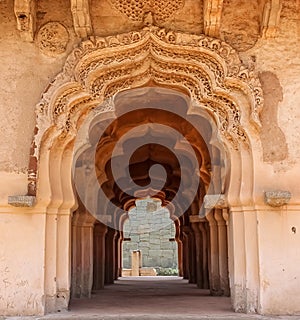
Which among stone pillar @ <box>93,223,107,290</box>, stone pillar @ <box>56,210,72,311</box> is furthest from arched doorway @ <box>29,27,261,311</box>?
stone pillar @ <box>93,223,107,290</box>

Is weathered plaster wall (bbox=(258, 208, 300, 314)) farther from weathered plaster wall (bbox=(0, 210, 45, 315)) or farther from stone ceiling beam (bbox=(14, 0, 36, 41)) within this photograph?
stone ceiling beam (bbox=(14, 0, 36, 41))

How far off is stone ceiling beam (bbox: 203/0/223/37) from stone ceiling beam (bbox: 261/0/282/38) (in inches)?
24.7

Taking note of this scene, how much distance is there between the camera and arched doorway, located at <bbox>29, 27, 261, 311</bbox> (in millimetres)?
7125

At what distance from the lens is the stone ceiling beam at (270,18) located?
23.7 ft

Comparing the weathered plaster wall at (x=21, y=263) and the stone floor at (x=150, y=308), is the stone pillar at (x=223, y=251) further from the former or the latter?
the weathered plaster wall at (x=21, y=263)

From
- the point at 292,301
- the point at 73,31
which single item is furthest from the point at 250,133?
the point at 73,31

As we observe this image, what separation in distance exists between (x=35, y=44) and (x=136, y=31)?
143 cm

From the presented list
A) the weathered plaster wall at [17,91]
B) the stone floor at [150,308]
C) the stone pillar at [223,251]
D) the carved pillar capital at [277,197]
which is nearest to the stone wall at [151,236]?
the stone pillar at [223,251]

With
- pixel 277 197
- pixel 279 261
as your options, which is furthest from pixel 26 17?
pixel 279 261

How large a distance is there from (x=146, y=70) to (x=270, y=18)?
186cm

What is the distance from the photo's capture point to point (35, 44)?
7.48 metres

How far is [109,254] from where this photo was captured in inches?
617

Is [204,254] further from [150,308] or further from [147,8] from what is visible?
[147,8]

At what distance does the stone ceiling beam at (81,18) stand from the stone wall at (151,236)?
991 inches
